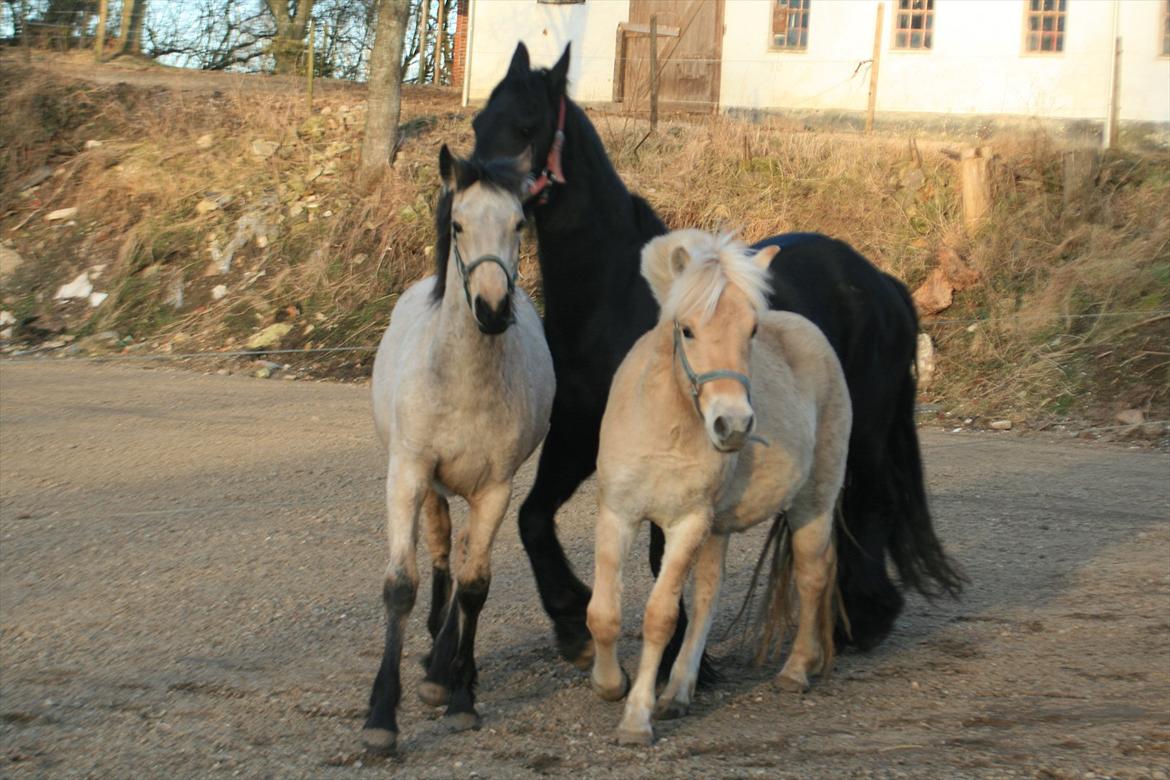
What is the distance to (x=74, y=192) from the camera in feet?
60.7

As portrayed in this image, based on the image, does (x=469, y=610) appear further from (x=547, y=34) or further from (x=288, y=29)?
(x=288, y=29)

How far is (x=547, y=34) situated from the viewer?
24.6 meters

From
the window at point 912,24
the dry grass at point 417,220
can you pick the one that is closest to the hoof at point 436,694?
→ the dry grass at point 417,220

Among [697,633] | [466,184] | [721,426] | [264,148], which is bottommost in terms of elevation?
[697,633]

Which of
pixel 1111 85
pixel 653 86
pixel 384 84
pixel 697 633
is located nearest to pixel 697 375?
pixel 697 633

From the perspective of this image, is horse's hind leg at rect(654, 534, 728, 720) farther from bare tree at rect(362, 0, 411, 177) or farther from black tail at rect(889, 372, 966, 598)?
bare tree at rect(362, 0, 411, 177)

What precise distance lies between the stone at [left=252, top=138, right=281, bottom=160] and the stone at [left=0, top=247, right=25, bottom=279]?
370 centimetres

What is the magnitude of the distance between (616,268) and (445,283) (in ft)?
2.72

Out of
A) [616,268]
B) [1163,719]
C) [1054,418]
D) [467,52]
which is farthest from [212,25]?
[1163,719]

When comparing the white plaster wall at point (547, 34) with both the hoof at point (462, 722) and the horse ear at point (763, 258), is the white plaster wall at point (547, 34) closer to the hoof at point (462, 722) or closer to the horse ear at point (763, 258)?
the horse ear at point (763, 258)

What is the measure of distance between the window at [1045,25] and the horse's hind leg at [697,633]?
21.0 meters

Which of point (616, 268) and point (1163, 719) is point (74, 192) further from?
point (1163, 719)

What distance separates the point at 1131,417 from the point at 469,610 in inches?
365

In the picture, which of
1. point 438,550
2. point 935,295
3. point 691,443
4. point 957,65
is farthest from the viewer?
point 957,65
